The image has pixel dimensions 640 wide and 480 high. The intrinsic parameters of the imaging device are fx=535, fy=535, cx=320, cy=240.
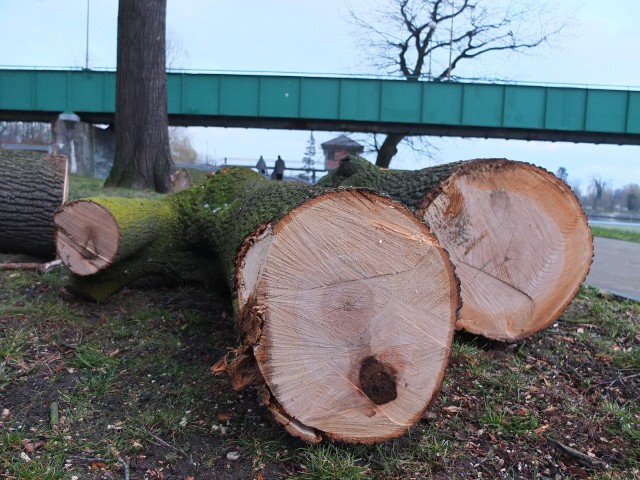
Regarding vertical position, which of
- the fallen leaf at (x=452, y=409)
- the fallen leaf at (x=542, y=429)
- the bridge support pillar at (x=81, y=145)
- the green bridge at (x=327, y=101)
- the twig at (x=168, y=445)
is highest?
the green bridge at (x=327, y=101)

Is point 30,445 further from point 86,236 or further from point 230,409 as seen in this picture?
point 86,236

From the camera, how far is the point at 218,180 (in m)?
4.28

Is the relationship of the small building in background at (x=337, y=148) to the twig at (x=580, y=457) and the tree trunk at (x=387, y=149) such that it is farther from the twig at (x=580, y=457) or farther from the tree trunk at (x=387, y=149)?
the twig at (x=580, y=457)

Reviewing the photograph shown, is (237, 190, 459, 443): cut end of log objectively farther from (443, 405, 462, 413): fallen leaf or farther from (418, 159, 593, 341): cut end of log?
(418, 159, 593, 341): cut end of log

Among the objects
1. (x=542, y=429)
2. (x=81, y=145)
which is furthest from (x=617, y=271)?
(x=81, y=145)

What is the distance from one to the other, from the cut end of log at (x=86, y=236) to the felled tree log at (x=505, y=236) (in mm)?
1875

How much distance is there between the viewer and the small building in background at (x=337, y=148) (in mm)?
31955

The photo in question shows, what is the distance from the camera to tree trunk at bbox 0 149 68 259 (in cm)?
447

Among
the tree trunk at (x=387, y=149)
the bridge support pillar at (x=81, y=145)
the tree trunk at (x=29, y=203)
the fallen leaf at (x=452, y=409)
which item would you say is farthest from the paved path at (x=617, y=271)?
the bridge support pillar at (x=81, y=145)

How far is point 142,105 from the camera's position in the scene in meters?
9.32

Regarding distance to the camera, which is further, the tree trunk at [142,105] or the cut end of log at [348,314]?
the tree trunk at [142,105]

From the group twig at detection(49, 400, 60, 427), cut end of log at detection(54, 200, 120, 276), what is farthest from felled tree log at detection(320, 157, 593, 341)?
twig at detection(49, 400, 60, 427)

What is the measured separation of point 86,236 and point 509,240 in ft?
8.83

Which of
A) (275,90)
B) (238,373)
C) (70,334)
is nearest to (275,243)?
(238,373)
